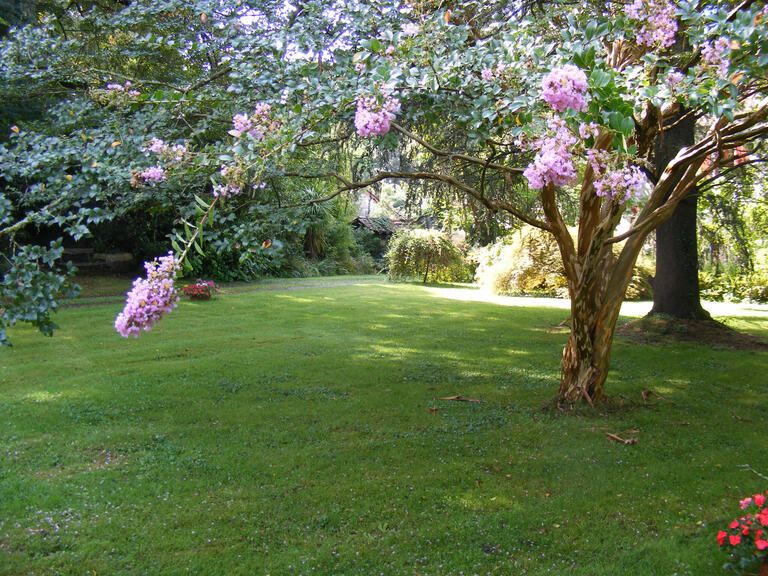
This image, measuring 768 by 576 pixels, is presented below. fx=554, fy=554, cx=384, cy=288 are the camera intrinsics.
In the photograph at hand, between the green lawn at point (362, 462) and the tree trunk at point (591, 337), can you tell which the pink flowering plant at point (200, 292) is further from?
the tree trunk at point (591, 337)

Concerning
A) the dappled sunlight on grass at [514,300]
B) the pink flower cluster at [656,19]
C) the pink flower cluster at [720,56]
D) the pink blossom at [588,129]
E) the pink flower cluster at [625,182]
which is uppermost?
the pink flower cluster at [656,19]

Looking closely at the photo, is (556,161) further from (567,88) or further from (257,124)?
(257,124)

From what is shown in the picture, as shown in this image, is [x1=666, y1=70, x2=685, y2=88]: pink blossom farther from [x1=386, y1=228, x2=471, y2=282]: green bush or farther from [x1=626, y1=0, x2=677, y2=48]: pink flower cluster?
[x1=386, y1=228, x2=471, y2=282]: green bush

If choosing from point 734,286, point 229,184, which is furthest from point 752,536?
point 734,286

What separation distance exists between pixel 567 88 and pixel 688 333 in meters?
7.62

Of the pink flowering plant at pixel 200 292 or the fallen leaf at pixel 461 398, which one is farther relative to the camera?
the pink flowering plant at pixel 200 292

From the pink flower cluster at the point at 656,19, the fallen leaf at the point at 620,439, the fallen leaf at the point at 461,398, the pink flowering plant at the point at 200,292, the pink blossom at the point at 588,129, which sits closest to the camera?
the pink blossom at the point at 588,129

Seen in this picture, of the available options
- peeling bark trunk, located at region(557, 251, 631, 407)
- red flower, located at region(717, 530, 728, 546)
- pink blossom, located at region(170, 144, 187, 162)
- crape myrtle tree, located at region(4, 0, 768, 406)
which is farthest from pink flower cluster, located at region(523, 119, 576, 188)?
peeling bark trunk, located at region(557, 251, 631, 407)

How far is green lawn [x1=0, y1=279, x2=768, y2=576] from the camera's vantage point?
10.4 feet

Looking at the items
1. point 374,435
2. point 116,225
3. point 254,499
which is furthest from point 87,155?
point 116,225


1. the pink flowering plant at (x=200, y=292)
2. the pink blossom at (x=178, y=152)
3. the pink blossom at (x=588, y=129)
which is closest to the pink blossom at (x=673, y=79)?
the pink blossom at (x=588, y=129)

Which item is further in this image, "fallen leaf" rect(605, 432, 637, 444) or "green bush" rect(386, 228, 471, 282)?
"green bush" rect(386, 228, 471, 282)

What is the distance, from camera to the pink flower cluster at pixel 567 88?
8.65 feet

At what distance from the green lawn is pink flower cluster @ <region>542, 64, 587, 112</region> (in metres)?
2.44
